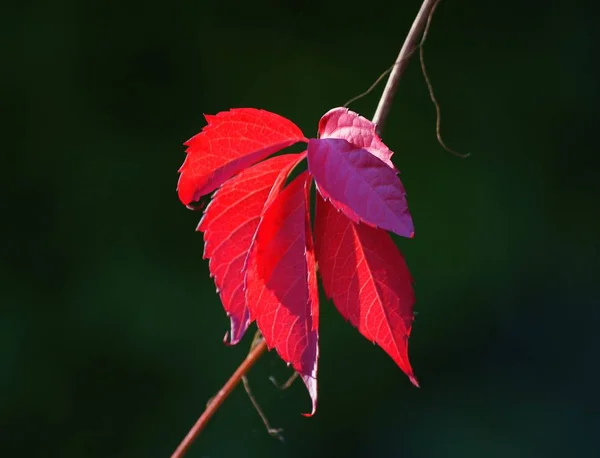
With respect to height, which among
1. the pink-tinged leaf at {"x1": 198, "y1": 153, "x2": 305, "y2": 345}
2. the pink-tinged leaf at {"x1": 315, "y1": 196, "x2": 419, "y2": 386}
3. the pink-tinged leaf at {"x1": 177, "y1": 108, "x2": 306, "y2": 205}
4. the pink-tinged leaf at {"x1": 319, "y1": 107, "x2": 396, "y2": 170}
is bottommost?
the pink-tinged leaf at {"x1": 315, "y1": 196, "x2": 419, "y2": 386}

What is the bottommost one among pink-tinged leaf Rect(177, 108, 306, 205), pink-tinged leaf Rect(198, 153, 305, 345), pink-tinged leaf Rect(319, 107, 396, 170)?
pink-tinged leaf Rect(198, 153, 305, 345)

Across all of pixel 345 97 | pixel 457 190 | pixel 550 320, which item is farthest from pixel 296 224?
pixel 550 320

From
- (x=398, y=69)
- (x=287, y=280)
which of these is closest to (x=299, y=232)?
(x=287, y=280)

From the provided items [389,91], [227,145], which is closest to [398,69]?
[389,91]

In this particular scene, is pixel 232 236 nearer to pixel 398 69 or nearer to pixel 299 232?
pixel 299 232

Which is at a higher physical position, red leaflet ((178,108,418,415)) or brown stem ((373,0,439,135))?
brown stem ((373,0,439,135))
